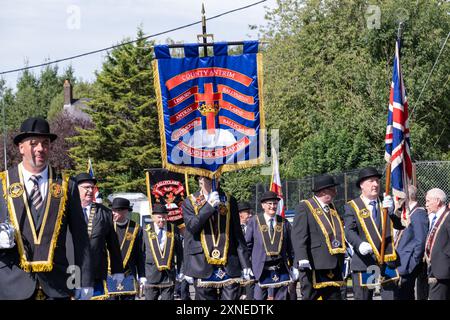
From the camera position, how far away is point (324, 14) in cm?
4434

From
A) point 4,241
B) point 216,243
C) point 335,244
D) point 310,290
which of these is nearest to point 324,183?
point 335,244

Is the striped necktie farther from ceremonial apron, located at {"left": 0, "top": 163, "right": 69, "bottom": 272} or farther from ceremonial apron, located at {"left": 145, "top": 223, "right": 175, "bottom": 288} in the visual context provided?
ceremonial apron, located at {"left": 145, "top": 223, "right": 175, "bottom": 288}

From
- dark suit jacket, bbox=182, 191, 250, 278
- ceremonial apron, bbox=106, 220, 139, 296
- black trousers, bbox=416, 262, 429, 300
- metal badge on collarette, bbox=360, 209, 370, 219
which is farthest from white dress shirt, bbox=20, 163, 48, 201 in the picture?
black trousers, bbox=416, 262, 429, 300

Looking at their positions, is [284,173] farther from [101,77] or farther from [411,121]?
[101,77]

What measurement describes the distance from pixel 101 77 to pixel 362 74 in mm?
21048

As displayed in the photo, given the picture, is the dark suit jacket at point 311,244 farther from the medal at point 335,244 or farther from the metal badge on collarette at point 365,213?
the metal badge on collarette at point 365,213

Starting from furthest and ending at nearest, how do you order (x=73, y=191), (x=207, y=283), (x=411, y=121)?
(x=411, y=121)
(x=207, y=283)
(x=73, y=191)

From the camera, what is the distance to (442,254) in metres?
12.7

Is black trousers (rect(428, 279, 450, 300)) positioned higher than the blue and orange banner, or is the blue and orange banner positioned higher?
the blue and orange banner

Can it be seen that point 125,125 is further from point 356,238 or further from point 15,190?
point 15,190

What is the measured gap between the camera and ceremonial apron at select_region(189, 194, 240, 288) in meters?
11.7

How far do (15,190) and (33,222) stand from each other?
292mm

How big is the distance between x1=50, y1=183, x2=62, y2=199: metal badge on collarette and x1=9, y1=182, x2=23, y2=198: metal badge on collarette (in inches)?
9.5
